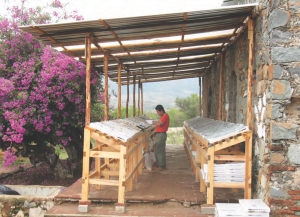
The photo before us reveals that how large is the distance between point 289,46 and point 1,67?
25.7 ft

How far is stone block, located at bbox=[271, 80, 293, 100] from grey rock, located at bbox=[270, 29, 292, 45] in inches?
23.0

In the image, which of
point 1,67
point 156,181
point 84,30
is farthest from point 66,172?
point 84,30

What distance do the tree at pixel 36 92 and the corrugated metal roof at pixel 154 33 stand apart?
50.7 inches

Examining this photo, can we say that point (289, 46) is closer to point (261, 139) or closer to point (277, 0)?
point (277, 0)

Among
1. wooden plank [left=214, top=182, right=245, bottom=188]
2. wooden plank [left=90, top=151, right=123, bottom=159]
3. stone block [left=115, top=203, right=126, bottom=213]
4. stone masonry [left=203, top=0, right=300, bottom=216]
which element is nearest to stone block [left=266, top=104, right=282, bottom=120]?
stone masonry [left=203, top=0, right=300, bottom=216]

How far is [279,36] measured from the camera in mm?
4941

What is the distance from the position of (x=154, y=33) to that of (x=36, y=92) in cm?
446

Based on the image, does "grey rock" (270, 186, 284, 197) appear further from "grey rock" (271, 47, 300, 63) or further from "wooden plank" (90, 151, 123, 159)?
"wooden plank" (90, 151, 123, 159)

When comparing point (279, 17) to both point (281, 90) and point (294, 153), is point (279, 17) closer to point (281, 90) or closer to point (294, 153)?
point (281, 90)

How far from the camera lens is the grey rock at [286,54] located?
491 centimetres

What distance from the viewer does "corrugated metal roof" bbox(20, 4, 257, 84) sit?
18.1 feet

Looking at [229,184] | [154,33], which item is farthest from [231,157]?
[154,33]

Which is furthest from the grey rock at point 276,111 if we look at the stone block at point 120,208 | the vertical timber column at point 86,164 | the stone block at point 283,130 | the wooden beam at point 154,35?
the vertical timber column at point 86,164

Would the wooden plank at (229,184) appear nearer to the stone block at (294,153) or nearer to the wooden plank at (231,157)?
the wooden plank at (231,157)
